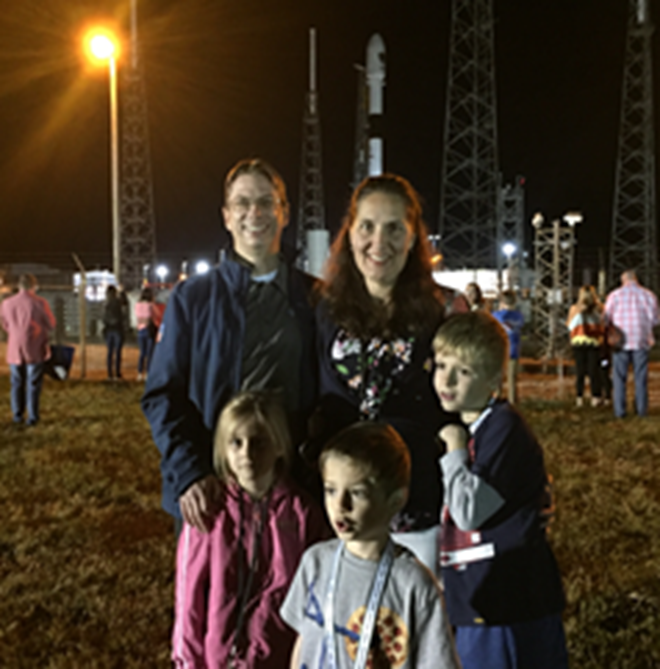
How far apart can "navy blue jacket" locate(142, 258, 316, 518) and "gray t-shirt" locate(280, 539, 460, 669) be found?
0.60 m

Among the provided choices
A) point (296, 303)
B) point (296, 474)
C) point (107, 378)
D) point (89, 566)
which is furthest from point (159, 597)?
point (107, 378)

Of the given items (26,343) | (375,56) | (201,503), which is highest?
(375,56)

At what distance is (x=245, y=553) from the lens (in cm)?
231

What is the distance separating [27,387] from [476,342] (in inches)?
337

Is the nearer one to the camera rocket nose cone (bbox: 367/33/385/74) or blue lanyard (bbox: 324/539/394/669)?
blue lanyard (bbox: 324/539/394/669)

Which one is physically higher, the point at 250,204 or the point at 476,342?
the point at 250,204

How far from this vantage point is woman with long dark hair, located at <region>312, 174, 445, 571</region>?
2236mm

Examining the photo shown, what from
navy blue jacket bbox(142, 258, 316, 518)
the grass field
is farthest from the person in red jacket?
navy blue jacket bbox(142, 258, 316, 518)

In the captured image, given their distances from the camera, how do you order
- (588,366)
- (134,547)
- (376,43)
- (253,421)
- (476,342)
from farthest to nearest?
(376,43) → (588,366) → (134,547) → (253,421) → (476,342)

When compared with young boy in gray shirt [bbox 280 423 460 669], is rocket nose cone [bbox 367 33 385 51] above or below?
above

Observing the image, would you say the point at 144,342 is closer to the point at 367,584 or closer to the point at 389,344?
the point at 389,344

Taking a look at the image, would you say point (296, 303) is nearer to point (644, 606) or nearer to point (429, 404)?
point (429, 404)

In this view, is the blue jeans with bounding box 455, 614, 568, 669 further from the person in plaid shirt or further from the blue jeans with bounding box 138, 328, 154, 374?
the blue jeans with bounding box 138, 328, 154, 374

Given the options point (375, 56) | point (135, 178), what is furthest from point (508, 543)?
point (135, 178)
